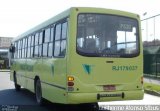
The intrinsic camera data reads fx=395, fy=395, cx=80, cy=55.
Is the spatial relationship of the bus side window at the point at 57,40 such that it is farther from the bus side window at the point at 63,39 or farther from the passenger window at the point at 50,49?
the passenger window at the point at 50,49

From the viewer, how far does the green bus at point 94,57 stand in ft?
34.1

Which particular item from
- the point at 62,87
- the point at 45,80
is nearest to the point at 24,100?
the point at 45,80

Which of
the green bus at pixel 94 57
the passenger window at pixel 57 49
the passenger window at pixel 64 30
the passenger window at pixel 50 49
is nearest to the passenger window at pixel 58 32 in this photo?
the green bus at pixel 94 57

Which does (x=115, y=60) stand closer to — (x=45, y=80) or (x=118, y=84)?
(x=118, y=84)

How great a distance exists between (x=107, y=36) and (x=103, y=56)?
59 centimetres

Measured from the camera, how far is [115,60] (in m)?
11.0

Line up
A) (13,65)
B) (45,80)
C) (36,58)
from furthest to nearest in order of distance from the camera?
1. (13,65)
2. (36,58)
3. (45,80)

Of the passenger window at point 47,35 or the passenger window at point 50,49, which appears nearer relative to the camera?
the passenger window at point 50,49

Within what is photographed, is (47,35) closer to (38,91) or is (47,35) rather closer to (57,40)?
(57,40)

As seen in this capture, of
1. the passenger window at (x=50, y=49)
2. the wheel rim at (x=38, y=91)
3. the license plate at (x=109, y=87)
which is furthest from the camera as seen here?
the wheel rim at (x=38, y=91)

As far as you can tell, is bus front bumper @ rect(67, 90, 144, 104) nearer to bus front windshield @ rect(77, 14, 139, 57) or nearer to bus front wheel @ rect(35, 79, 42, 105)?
bus front windshield @ rect(77, 14, 139, 57)

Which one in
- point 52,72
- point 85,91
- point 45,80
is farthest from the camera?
point 45,80

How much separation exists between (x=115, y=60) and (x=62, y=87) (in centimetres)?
168

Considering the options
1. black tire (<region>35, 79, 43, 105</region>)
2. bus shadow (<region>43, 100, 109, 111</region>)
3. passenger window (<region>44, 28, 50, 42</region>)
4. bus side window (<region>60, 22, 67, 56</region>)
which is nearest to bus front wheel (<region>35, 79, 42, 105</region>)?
black tire (<region>35, 79, 43, 105</region>)
